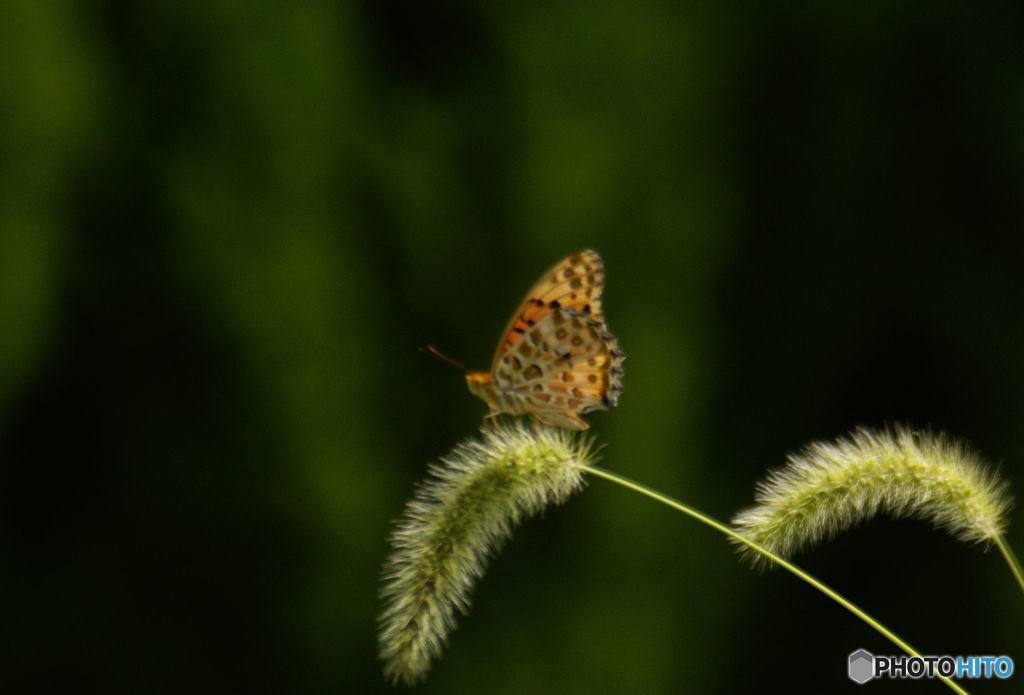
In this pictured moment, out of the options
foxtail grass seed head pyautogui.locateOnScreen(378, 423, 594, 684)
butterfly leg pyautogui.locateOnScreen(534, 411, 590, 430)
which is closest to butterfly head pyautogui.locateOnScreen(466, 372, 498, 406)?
butterfly leg pyautogui.locateOnScreen(534, 411, 590, 430)

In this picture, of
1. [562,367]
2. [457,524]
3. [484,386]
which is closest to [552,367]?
[562,367]

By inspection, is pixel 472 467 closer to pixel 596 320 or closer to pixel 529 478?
pixel 529 478

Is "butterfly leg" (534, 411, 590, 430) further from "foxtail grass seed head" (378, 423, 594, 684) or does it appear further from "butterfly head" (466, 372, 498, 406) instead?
"foxtail grass seed head" (378, 423, 594, 684)

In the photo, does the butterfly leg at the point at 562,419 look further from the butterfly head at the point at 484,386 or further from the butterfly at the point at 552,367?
the butterfly head at the point at 484,386

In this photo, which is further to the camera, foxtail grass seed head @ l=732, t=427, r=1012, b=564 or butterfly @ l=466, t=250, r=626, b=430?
butterfly @ l=466, t=250, r=626, b=430

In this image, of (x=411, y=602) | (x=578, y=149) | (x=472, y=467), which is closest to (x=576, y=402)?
(x=472, y=467)

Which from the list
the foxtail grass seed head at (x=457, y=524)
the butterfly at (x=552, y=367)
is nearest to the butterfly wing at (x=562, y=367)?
the butterfly at (x=552, y=367)

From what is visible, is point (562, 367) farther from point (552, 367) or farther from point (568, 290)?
point (568, 290)
